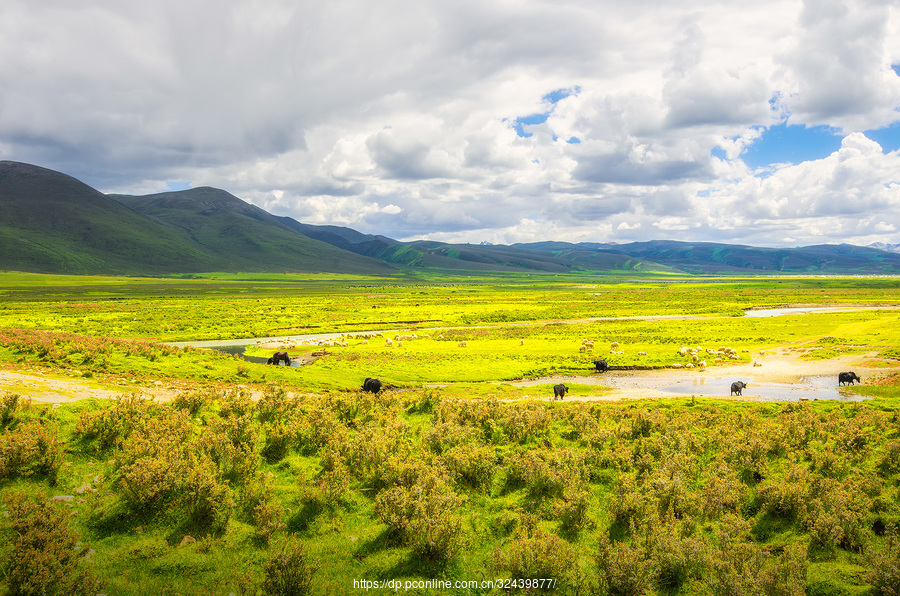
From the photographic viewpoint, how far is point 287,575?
8.87 metres

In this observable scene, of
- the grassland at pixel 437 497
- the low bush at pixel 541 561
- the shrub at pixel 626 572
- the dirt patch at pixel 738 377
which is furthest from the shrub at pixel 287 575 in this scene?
the dirt patch at pixel 738 377

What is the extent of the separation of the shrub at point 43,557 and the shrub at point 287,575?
3.08m

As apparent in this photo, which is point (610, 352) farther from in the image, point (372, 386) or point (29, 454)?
point (29, 454)

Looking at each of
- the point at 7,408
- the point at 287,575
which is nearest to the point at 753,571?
the point at 287,575

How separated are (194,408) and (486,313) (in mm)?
74945

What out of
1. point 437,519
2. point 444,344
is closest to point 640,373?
point 444,344

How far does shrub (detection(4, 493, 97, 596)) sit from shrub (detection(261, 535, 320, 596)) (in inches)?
121

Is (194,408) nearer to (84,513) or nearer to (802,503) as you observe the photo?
(84,513)

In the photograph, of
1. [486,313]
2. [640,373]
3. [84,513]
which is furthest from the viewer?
[486,313]

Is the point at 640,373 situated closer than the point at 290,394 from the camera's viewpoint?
No

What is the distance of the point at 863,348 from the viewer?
49.1m

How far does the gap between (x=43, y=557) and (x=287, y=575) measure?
4170mm

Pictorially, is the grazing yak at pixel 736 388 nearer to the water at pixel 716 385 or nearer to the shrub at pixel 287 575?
the water at pixel 716 385

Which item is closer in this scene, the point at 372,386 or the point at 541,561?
the point at 541,561
